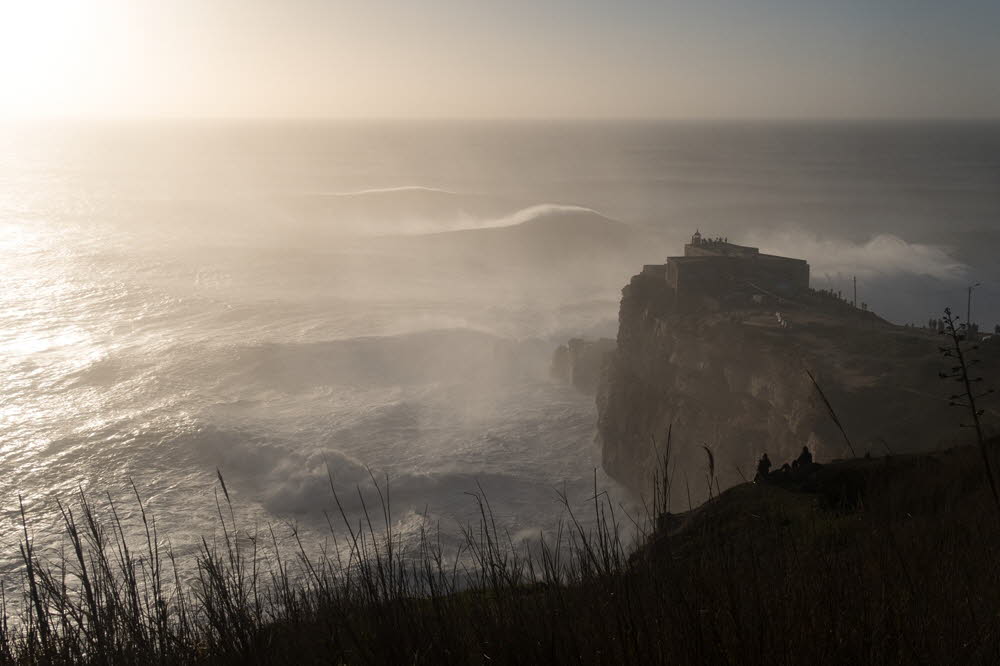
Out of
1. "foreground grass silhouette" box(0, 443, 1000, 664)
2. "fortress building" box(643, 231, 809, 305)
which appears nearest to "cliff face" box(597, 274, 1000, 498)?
"fortress building" box(643, 231, 809, 305)

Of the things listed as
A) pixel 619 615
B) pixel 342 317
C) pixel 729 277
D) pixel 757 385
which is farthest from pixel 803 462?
pixel 342 317

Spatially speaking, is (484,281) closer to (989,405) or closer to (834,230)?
(989,405)

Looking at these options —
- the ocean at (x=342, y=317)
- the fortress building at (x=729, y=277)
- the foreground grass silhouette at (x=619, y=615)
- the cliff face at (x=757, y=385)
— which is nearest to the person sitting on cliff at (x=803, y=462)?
the cliff face at (x=757, y=385)

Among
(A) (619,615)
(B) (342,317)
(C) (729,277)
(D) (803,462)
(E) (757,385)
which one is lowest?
(B) (342,317)

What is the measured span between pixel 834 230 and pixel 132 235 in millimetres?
82785

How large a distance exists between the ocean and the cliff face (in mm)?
2629

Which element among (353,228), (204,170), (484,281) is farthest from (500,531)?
(204,170)

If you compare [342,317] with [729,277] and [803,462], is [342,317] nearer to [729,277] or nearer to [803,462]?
[729,277]

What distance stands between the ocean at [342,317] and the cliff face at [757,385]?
2.63 metres

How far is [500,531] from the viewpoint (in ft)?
73.5

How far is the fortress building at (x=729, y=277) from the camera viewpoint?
94.4 feet

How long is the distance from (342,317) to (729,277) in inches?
1055

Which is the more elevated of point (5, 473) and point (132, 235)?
point (132, 235)

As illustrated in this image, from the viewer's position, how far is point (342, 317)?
4819 centimetres
